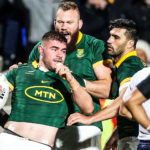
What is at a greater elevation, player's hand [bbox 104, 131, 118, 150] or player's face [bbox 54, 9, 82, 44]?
player's face [bbox 54, 9, 82, 44]

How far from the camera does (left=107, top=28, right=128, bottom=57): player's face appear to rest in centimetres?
536

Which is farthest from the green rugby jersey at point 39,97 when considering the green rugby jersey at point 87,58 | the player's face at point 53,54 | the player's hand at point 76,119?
the green rugby jersey at point 87,58

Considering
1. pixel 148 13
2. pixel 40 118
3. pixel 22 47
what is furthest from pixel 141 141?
pixel 148 13

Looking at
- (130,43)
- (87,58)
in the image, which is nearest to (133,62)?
(130,43)

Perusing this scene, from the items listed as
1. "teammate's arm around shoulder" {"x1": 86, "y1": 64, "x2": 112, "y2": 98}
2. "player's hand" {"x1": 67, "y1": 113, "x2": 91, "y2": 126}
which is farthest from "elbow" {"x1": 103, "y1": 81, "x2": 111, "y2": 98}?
"player's hand" {"x1": 67, "y1": 113, "x2": 91, "y2": 126}

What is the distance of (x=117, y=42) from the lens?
5422mm

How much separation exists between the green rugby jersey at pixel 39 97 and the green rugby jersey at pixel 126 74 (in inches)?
17.9

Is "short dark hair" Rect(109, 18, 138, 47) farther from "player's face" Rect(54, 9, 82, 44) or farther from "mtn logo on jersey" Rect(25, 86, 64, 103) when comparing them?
"mtn logo on jersey" Rect(25, 86, 64, 103)

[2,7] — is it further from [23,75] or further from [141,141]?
[141,141]

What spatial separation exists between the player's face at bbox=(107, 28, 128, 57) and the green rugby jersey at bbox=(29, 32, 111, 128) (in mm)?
111

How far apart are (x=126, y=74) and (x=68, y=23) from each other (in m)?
0.92

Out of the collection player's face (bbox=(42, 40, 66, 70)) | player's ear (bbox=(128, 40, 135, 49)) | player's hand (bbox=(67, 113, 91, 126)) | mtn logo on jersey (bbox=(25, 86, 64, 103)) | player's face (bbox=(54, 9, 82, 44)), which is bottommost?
player's hand (bbox=(67, 113, 91, 126))

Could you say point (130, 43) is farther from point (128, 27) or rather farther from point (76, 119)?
point (76, 119)

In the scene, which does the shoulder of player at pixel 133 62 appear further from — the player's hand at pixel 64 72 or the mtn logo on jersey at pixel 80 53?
the player's hand at pixel 64 72
